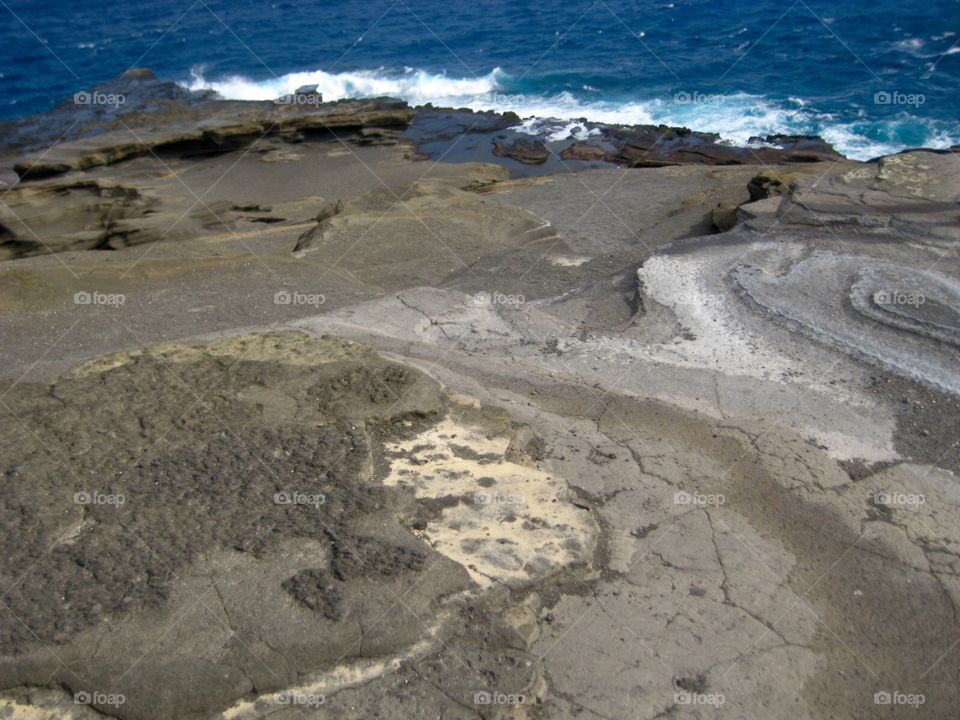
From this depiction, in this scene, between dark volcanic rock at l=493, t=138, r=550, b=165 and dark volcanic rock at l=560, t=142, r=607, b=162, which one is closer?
dark volcanic rock at l=560, t=142, r=607, b=162

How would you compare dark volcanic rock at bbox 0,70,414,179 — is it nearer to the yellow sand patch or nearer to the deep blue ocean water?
the deep blue ocean water

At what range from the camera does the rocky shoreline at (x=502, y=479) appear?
14.1 feet

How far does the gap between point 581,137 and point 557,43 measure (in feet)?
43.5

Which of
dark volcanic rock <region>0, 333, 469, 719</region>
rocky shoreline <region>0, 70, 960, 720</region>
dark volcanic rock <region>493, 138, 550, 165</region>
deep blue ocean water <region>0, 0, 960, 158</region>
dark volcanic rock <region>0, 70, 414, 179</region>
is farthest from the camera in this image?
deep blue ocean water <region>0, 0, 960, 158</region>

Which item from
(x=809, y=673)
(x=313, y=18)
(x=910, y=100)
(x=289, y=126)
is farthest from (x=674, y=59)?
(x=809, y=673)

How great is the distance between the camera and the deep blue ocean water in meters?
25.2

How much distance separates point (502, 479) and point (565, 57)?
29.7 m

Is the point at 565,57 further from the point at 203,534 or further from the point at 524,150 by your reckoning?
the point at 203,534

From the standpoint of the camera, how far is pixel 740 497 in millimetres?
6066

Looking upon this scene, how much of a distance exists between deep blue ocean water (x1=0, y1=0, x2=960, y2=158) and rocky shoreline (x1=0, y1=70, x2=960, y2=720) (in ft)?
47.3

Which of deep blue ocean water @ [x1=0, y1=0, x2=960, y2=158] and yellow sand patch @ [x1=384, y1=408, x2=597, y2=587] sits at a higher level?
yellow sand patch @ [x1=384, y1=408, x2=597, y2=587]

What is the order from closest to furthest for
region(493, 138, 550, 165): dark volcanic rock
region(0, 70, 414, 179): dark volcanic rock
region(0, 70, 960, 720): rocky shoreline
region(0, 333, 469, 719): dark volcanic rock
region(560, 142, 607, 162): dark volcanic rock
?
region(0, 333, 469, 719): dark volcanic rock → region(0, 70, 960, 720): rocky shoreline → region(0, 70, 414, 179): dark volcanic rock → region(560, 142, 607, 162): dark volcanic rock → region(493, 138, 550, 165): dark volcanic rock

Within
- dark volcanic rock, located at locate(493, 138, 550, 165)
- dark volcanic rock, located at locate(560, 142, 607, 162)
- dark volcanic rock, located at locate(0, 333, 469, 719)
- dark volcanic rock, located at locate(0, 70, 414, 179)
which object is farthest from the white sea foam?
dark volcanic rock, located at locate(0, 333, 469, 719)

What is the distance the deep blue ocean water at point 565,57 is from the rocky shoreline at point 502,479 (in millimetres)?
14418
